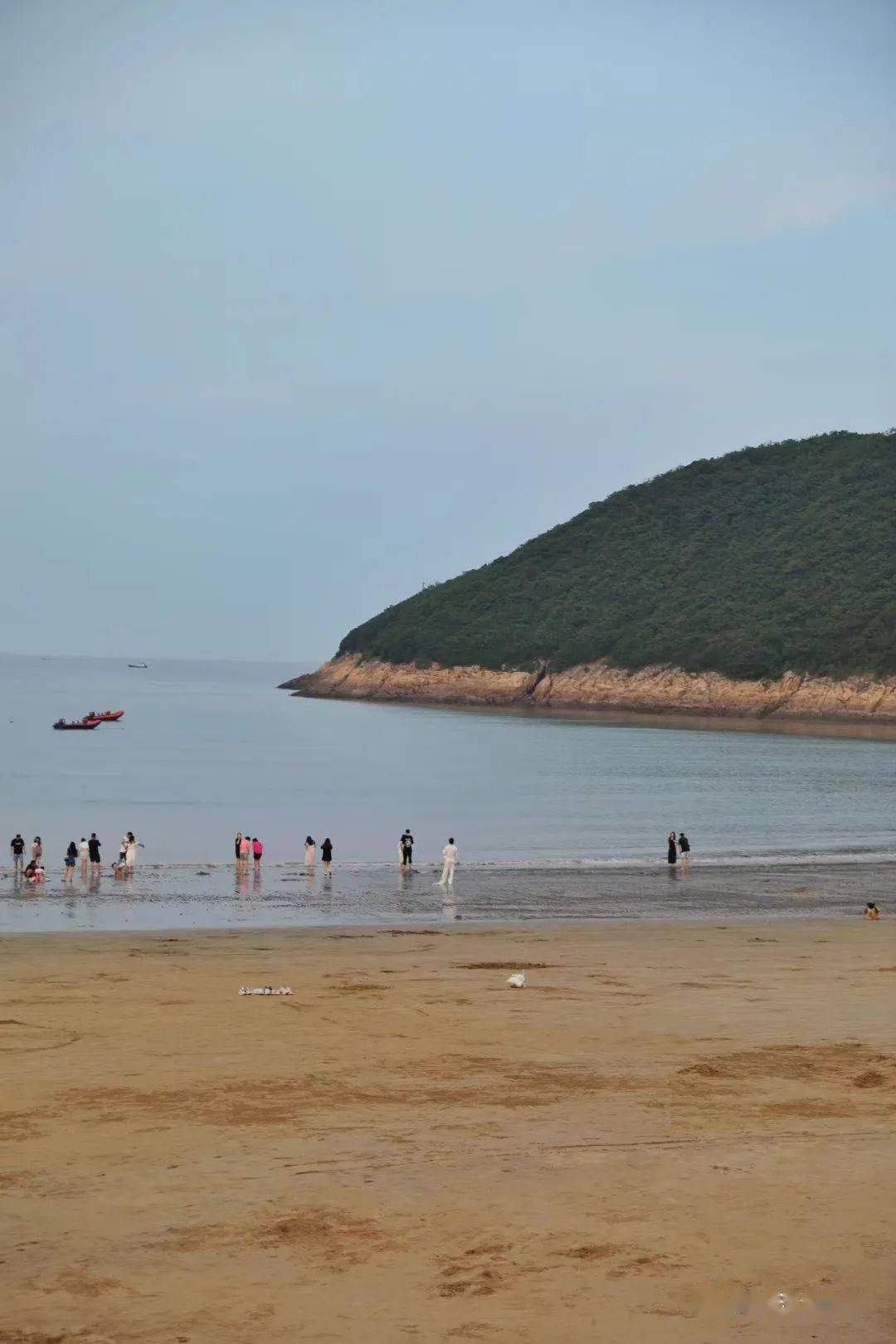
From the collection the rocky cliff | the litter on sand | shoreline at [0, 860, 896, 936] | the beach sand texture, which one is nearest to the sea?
shoreline at [0, 860, 896, 936]

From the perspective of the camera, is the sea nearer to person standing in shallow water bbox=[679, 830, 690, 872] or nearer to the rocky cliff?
person standing in shallow water bbox=[679, 830, 690, 872]

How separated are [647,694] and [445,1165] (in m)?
148

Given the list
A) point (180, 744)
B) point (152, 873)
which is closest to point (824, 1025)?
point (152, 873)

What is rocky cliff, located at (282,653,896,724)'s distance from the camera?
456ft

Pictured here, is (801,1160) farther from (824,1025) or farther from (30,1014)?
(30,1014)

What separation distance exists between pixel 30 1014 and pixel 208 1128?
5.18 metres

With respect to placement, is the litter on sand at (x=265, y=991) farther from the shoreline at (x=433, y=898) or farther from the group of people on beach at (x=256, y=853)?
the group of people on beach at (x=256, y=853)

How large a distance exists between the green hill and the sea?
3404 cm

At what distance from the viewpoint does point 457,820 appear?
172ft

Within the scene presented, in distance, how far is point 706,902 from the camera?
3092 cm

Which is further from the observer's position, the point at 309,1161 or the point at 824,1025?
the point at 824,1025

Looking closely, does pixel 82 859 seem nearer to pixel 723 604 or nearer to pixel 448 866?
pixel 448 866


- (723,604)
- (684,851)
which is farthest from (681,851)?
(723,604)

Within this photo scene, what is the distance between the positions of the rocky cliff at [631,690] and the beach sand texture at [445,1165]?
124 meters
